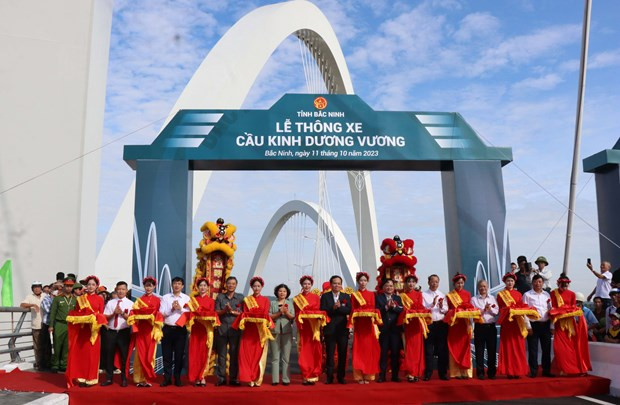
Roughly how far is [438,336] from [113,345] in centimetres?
388

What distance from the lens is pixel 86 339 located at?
597 centimetres

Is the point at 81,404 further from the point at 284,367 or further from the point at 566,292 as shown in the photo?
the point at 566,292

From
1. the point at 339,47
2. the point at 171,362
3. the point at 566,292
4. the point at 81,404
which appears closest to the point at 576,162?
the point at 566,292

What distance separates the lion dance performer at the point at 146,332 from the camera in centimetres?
589

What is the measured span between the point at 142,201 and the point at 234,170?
66.5 inches

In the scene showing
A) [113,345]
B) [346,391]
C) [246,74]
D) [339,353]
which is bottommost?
[346,391]

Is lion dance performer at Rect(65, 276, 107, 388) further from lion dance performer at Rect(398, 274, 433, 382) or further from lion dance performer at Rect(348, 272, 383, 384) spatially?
lion dance performer at Rect(398, 274, 433, 382)

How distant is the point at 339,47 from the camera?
25188 millimetres

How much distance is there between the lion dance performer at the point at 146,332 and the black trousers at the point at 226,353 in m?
0.68

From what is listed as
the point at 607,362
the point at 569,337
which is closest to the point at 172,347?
the point at 569,337

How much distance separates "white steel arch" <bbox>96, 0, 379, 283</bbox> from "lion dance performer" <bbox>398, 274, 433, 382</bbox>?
10248mm

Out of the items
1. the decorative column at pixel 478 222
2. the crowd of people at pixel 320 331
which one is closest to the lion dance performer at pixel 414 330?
the crowd of people at pixel 320 331

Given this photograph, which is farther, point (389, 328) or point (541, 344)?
point (541, 344)

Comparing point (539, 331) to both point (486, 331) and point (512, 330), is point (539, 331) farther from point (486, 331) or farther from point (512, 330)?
point (486, 331)
